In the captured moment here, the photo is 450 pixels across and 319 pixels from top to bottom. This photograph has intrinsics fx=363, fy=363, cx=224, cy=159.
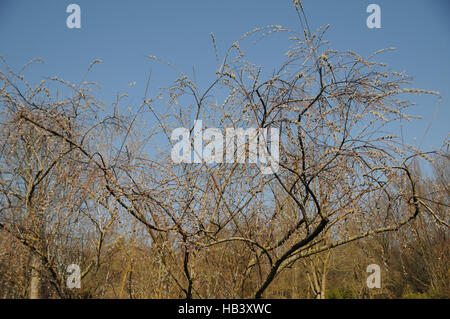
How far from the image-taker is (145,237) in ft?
14.6

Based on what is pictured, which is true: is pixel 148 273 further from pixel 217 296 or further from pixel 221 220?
pixel 221 220

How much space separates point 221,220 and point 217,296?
3.33 ft

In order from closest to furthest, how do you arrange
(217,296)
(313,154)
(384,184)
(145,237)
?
1. (384,184)
2. (313,154)
3. (217,296)
4. (145,237)

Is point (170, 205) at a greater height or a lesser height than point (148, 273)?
greater

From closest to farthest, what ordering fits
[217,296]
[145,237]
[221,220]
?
1. [221,220]
2. [217,296]
3. [145,237]

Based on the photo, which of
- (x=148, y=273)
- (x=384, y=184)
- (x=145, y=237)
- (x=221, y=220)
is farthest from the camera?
(x=148, y=273)

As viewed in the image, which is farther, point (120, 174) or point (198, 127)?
point (198, 127)

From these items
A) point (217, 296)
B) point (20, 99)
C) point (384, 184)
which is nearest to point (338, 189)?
point (384, 184)

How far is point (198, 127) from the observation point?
369 centimetres

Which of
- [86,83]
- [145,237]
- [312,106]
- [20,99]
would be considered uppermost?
[86,83]

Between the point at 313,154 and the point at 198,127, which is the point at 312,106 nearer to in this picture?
the point at 313,154
